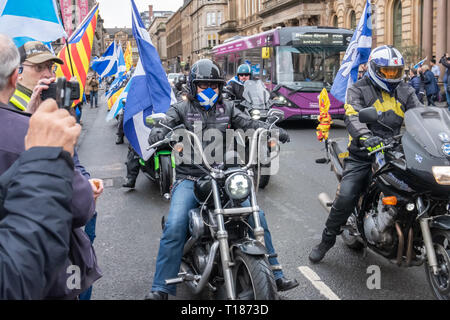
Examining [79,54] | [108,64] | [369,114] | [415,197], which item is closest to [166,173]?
[79,54]

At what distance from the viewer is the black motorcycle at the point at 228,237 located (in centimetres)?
317

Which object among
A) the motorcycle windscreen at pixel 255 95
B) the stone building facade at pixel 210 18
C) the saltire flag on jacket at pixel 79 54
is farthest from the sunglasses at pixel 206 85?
the stone building facade at pixel 210 18

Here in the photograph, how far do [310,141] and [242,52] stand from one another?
9430 millimetres

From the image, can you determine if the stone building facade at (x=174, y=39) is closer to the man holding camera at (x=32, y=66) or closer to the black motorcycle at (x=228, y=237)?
the man holding camera at (x=32, y=66)

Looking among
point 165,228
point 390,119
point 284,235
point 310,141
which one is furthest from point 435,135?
point 310,141

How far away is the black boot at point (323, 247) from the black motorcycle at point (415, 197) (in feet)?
1.47

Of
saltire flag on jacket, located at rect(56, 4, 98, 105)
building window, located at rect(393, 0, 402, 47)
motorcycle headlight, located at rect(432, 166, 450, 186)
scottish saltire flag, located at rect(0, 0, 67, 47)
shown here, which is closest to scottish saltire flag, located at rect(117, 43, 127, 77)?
saltire flag on jacket, located at rect(56, 4, 98, 105)

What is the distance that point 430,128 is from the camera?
3.77m

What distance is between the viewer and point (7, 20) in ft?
18.5

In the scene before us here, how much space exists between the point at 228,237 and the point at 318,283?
4.28 feet

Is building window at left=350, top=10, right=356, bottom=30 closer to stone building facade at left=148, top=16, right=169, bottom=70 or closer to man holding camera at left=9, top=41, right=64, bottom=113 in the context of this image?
man holding camera at left=9, top=41, right=64, bottom=113
